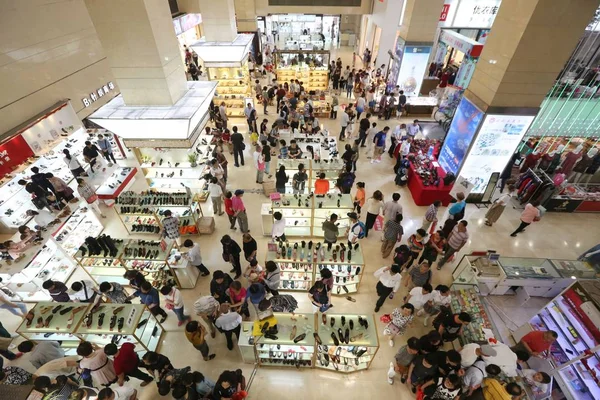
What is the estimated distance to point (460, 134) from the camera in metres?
9.52

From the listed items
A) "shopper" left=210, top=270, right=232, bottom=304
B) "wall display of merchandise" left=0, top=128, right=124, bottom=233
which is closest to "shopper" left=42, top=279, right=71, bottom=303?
"shopper" left=210, top=270, right=232, bottom=304

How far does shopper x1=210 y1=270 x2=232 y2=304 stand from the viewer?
5.65m

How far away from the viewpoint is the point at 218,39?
13602 millimetres

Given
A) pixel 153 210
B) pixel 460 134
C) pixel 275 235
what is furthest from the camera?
pixel 460 134

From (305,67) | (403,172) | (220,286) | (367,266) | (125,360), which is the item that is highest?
(305,67)

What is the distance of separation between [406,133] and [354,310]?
25.3 feet

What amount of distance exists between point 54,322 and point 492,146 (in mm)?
11541

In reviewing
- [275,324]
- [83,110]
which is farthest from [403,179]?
[83,110]

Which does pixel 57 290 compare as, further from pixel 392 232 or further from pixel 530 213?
pixel 530 213

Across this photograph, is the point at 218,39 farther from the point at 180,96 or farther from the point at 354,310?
the point at 354,310

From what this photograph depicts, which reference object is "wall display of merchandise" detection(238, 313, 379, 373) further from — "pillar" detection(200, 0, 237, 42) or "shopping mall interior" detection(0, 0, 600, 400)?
"pillar" detection(200, 0, 237, 42)

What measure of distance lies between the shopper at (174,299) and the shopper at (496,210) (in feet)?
28.9

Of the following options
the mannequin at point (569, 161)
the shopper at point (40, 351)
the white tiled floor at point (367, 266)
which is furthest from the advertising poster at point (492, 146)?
the shopper at point (40, 351)

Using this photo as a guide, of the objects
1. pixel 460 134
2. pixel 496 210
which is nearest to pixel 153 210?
pixel 460 134
